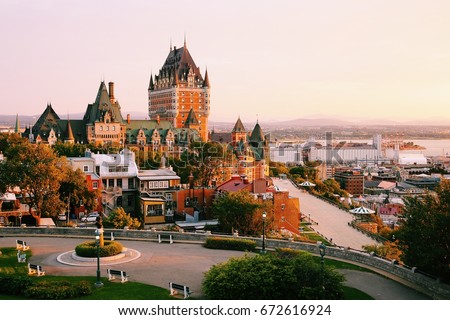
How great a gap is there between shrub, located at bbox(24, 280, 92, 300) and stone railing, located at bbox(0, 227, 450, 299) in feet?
31.0

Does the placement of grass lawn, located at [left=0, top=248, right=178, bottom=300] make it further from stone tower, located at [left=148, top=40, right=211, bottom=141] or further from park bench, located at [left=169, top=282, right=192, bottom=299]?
stone tower, located at [left=148, top=40, right=211, bottom=141]

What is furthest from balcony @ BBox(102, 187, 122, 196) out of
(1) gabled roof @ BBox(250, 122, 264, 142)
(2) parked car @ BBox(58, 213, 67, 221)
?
(1) gabled roof @ BBox(250, 122, 264, 142)

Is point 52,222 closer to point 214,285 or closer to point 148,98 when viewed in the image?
point 214,285

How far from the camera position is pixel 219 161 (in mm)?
52000

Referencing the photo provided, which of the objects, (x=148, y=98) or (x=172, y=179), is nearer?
(x=172, y=179)

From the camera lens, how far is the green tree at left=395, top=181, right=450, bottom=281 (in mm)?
17266

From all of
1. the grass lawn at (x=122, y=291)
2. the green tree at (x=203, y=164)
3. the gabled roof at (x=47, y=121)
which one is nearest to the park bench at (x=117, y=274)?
the grass lawn at (x=122, y=291)

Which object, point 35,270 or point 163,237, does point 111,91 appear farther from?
point 35,270

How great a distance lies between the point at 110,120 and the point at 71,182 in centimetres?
5009

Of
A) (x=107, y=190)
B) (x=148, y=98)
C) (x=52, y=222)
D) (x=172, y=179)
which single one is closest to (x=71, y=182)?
(x=52, y=222)

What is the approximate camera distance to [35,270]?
63.7ft

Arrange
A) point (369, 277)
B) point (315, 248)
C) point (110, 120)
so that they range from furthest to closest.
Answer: point (110, 120), point (315, 248), point (369, 277)

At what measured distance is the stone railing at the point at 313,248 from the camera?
56.8 ft

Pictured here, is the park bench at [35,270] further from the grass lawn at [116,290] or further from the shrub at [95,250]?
the shrub at [95,250]
